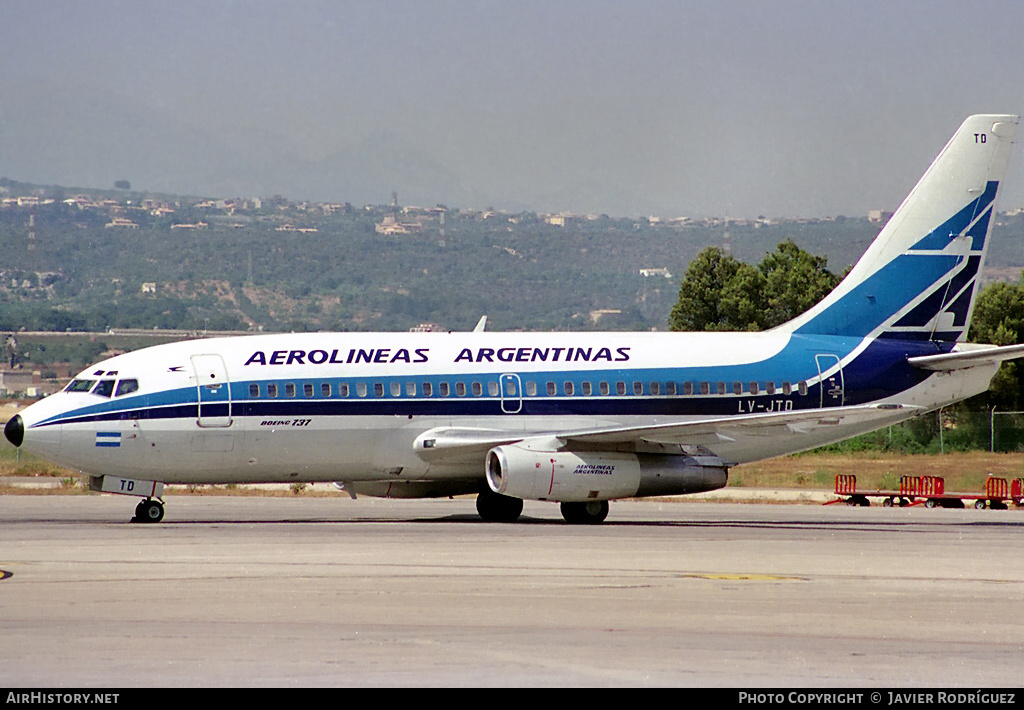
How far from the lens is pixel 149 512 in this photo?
29203 millimetres

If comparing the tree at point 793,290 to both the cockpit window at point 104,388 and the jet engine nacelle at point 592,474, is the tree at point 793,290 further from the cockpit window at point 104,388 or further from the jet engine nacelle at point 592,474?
the cockpit window at point 104,388

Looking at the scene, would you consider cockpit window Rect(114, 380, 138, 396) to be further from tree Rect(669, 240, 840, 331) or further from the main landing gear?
tree Rect(669, 240, 840, 331)

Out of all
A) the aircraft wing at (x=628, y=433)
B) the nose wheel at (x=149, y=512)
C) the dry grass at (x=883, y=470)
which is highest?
the aircraft wing at (x=628, y=433)

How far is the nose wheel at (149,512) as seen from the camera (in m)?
29.1

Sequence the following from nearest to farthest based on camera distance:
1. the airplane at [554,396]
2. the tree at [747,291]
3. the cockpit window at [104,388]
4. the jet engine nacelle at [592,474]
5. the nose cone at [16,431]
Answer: the nose cone at [16,431]
the cockpit window at [104,388]
the airplane at [554,396]
the jet engine nacelle at [592,474]
the tree at [747,291]

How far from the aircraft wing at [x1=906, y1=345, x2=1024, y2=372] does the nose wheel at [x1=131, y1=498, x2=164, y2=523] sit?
17.7 meters

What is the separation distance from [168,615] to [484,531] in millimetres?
13045

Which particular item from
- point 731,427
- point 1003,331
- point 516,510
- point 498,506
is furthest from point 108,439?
point 1003,331

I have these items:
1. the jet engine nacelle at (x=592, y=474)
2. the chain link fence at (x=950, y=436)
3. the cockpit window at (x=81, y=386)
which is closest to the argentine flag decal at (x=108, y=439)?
the cockpit window at (x=81, y=386)

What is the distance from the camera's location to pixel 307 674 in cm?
1160

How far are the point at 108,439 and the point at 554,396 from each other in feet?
31.0

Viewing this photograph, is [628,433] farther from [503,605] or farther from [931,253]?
[503,605]

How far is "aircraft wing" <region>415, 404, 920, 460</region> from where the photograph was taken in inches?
1193

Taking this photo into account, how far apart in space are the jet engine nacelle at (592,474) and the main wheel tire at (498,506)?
5.68ft
